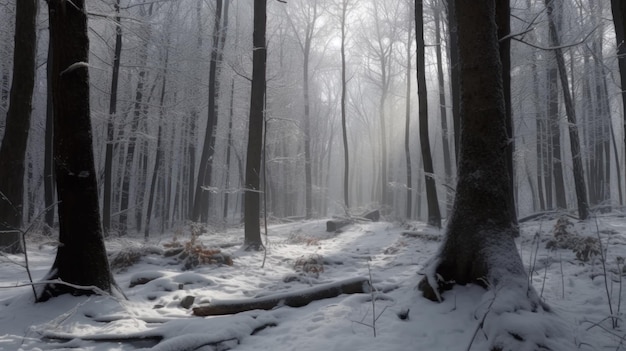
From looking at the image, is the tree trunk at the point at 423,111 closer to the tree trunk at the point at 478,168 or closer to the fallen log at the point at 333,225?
the fallen log at the point at 333,225

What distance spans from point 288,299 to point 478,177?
258cm

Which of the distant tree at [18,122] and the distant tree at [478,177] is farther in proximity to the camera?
the distant tree at [18,122]

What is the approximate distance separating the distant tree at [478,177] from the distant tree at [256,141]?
5624 mm

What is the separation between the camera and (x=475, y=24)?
4.07m

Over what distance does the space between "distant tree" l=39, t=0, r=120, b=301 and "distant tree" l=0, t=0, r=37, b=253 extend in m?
4.49

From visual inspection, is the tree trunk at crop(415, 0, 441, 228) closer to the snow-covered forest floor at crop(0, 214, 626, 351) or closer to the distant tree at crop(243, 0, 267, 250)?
the distant tree at crop(243, 0, 267, 250)

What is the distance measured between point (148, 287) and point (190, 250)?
6.14ft

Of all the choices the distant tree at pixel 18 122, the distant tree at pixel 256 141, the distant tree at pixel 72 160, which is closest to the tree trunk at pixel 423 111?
the distant tree at pixel 256 141

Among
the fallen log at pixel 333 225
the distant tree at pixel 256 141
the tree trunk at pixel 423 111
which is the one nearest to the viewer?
the distant tree at pixel 256 141

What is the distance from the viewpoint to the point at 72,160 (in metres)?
4.19

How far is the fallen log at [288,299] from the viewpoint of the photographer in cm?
407

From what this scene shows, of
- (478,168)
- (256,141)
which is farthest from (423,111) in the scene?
(478,168)

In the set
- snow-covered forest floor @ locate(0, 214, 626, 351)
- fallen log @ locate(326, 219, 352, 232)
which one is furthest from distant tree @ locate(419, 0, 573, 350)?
fallen log @ locate(326, 219, 352, 232)

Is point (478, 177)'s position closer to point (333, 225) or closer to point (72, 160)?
point (72, 160)
